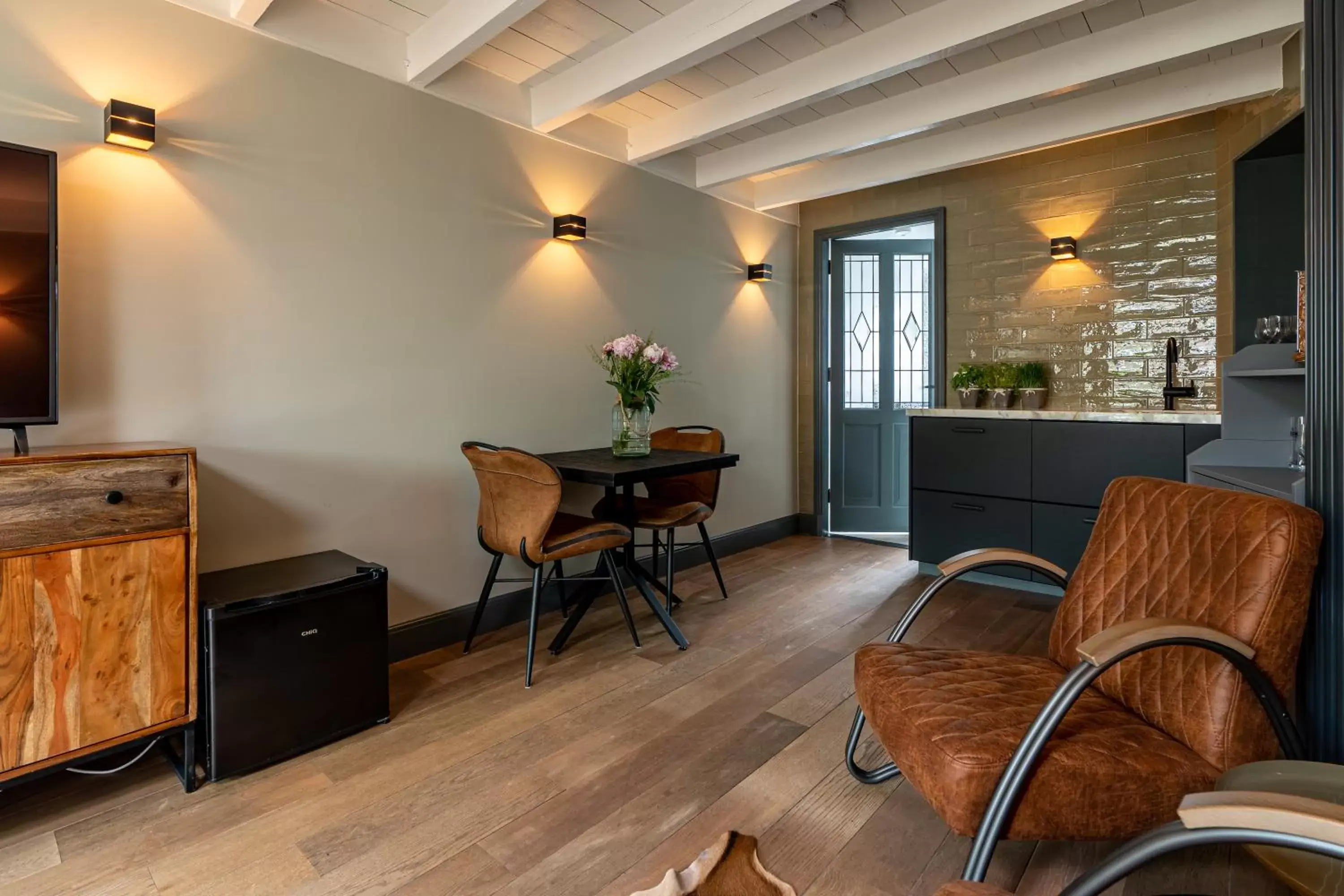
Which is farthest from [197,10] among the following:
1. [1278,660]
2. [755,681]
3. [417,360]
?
[1278,660]

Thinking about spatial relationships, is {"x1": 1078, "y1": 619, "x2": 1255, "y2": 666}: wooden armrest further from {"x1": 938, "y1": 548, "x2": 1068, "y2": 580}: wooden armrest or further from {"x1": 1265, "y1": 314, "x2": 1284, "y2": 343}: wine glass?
{"x1": 1265, "y1": 314, "x2": 1284, "y2": 343}: wine glass

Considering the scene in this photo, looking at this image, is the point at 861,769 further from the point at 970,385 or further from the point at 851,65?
the point at 970,385

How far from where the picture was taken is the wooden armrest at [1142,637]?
126 cm

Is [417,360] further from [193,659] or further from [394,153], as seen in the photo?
[193,659]

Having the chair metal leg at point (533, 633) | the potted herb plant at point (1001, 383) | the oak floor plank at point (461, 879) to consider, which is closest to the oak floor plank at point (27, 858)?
the oak floor plank at point (461, 879)

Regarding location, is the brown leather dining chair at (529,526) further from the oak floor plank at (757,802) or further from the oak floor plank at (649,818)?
the oak floor plank at (757,802)

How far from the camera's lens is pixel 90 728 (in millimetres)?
1824

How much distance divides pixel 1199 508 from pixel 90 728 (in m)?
2.85

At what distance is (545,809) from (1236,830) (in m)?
1.53

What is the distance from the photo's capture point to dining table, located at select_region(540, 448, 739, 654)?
282 centimetres

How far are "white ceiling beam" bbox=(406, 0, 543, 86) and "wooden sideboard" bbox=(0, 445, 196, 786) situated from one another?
5.93 feet

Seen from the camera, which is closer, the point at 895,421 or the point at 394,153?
the point at 394,153

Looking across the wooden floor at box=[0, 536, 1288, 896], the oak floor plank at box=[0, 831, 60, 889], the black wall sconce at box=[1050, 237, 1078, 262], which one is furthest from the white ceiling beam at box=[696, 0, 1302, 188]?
the oak floor plank at box=[0, 831, 60, 889]

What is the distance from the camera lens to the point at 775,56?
3240 mm
